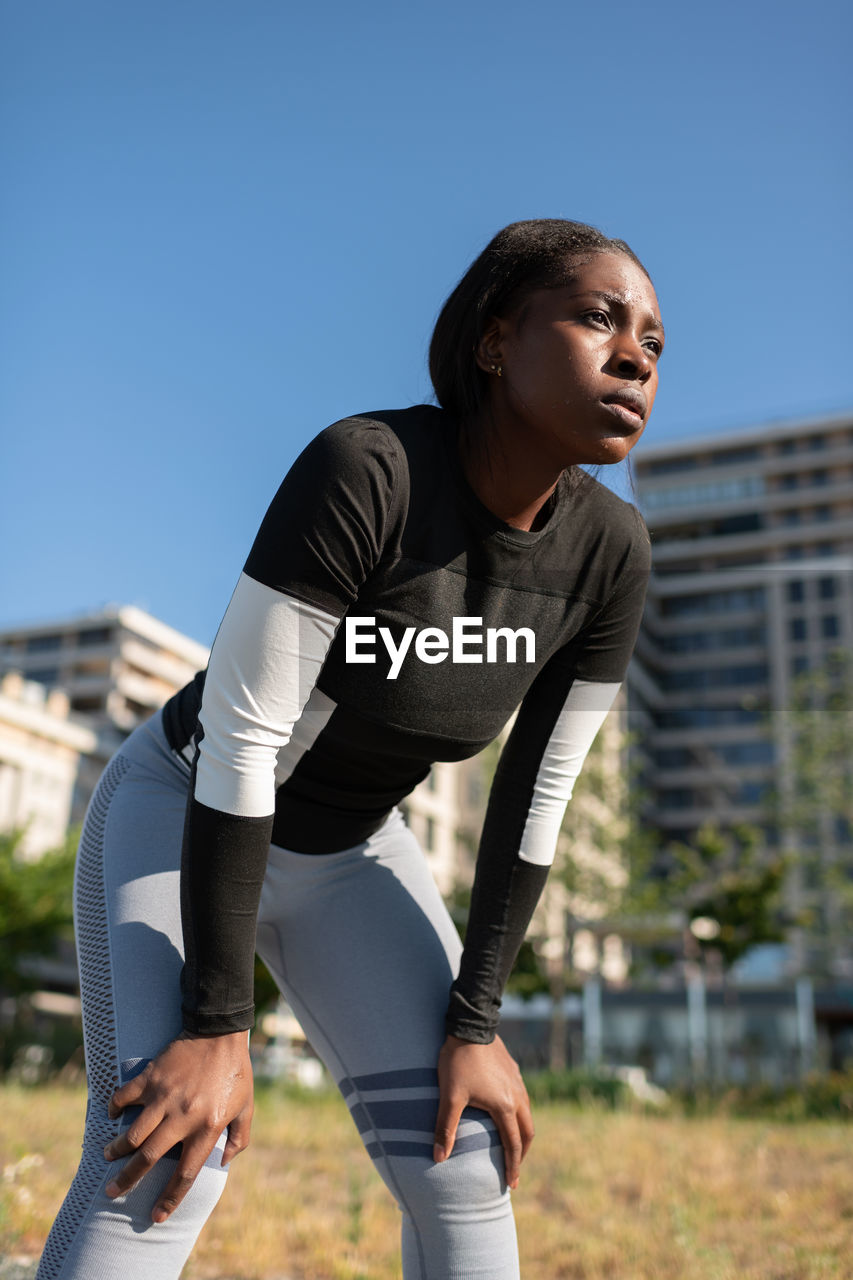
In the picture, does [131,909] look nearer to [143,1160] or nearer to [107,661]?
[143,1160]

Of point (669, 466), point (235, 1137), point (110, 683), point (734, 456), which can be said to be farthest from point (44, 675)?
point (235, 1137)

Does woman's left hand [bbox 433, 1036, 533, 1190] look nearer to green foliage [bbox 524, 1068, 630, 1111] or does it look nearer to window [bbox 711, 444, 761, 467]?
green foliage [bbox 524, 1068, 630, 1111]

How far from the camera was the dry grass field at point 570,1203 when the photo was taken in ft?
11.4

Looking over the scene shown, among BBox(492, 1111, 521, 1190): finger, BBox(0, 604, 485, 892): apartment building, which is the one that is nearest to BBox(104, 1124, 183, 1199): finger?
BBox(492, 1111, 521, 1190): finger

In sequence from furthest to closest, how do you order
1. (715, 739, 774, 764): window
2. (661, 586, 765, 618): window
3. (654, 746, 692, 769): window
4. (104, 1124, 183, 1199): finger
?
(661, 586, 765, 618): window < (654, 746, 692, 769): window < (715, 739, 774, 764): window < (104, 1124, 183, 1199): finger

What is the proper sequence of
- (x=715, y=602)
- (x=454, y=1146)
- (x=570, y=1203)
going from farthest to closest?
(x=715, y=602), (x=570, y=1203), (x=454, y=1146)

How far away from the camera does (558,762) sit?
74.5 inches

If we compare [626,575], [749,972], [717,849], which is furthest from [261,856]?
[749,972]

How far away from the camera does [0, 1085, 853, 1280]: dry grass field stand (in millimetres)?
3471

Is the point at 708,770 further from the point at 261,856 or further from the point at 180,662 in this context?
the point at 261,856

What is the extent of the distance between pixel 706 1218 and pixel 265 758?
151 inches

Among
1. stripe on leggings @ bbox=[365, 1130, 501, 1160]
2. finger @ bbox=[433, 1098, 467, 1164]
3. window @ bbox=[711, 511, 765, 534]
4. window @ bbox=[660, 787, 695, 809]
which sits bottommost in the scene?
window @ bbox=[660, 787, 695, 809]

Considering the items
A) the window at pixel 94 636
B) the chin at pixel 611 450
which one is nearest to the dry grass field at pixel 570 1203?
the chin at pixel 611 450

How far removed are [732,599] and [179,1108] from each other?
262 feet
